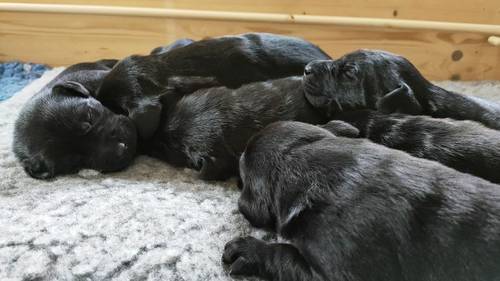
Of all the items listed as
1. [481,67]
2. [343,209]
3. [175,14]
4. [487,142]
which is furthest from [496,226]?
[175,14]

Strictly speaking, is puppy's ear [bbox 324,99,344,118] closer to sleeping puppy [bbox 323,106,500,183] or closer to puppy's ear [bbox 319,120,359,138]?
sleeping puppy [bbox 323,106,500,183]

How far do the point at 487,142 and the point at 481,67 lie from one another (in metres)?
1.78

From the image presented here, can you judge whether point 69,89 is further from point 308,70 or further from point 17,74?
point 17,74

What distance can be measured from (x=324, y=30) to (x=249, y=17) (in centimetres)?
49

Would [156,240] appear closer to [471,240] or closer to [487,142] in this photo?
[471,240]

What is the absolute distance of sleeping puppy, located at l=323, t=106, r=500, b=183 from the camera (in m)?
1.71

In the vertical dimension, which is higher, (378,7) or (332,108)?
(378,7)

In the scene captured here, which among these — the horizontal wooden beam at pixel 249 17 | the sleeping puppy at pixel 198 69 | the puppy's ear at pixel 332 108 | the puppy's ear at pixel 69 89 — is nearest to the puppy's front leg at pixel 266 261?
the puppy's ear at pixel 332 108

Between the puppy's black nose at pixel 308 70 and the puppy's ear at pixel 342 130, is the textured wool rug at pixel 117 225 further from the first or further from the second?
the puppy's black nose at pixel 308 70

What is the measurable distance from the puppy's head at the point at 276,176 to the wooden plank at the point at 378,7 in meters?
1.74

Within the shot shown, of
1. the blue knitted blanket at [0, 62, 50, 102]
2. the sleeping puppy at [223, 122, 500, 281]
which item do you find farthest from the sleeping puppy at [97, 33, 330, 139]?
the blue knitted blanket at [0, 62, 50, 102]

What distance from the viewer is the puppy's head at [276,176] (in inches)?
59.9

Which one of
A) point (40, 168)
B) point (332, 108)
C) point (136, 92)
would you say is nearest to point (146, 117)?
point (136, 92)

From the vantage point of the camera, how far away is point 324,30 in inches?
131
